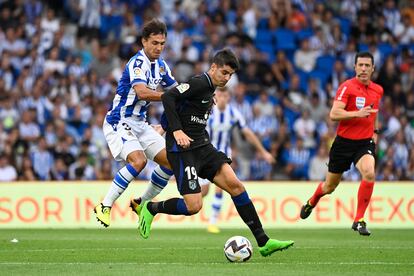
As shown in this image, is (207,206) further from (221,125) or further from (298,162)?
(298,162)

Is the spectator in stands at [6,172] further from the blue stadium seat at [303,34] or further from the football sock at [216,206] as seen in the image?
the blue stadium seat at [303,34]

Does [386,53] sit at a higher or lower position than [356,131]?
higher

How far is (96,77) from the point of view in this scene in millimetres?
24266

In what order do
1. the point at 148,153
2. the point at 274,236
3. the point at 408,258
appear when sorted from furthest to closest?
the point at 274,236 → the point at 148,153 → the point at 408,258

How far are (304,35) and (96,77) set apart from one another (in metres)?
5.80

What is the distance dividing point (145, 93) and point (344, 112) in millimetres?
3344

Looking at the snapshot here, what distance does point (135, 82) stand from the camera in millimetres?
12953

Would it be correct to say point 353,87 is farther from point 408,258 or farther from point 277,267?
point 277,267

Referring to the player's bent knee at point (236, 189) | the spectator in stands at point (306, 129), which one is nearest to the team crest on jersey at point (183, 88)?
the player's bent knee at point (236, 189)

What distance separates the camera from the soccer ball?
37.0 feet

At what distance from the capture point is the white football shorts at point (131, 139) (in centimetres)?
1323

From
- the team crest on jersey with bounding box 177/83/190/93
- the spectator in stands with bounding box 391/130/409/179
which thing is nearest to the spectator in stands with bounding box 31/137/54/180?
the spectator in stands with bounding box 391/130/409/179

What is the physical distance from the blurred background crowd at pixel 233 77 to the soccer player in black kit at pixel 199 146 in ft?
33.9

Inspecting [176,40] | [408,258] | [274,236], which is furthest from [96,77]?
[408,258]
